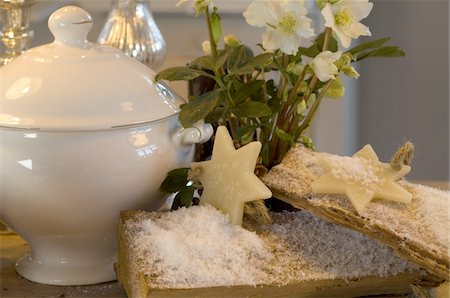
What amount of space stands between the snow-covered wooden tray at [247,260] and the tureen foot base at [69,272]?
39 mm

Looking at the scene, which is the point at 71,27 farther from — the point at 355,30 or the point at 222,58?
the point at 355,30

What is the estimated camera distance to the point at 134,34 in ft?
4.18

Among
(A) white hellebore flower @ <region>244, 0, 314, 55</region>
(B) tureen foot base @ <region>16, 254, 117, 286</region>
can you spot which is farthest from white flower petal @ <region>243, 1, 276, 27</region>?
(B) tureen foot base @ <region>16, 254, 117, 286</region>

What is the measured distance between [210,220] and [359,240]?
0.13 metres

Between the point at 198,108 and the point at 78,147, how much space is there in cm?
12

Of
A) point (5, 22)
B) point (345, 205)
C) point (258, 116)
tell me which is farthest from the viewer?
point (5, 22)

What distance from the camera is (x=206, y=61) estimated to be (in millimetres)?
731

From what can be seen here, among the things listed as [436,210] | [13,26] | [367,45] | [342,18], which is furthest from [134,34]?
[436,210]

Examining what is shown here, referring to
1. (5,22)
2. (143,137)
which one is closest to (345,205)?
(143,137)

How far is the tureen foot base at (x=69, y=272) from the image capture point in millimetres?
697

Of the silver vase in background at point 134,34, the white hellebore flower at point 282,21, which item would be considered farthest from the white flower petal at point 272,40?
Result: the silver vase in background at point 134,34

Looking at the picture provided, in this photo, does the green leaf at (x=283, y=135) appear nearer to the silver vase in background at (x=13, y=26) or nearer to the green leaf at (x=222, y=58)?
the green leaf at (x=222, y=58)

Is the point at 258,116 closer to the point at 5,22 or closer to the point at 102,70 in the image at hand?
the point at 102,70

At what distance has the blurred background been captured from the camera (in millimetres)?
1714
